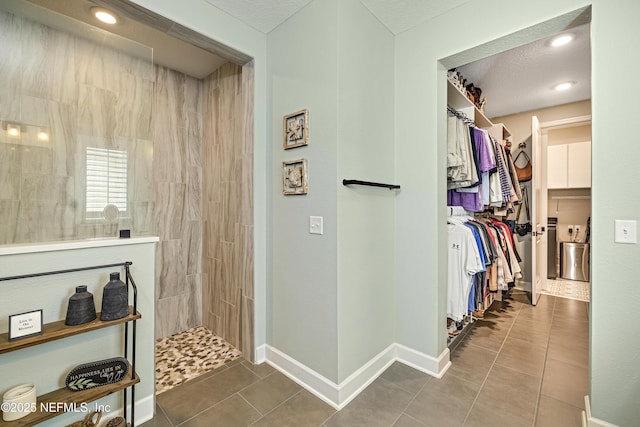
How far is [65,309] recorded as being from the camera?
4.69 feet

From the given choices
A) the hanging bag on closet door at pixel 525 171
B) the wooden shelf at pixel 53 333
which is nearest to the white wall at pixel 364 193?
the wooden shelf at pixel 53 333

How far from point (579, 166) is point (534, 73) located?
8.33ft

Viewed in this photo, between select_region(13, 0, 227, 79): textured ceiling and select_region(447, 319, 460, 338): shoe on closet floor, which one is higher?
select_region(13, 0, 227, 79): textured ceiling

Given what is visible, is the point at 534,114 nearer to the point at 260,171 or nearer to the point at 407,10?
the point at 407,10

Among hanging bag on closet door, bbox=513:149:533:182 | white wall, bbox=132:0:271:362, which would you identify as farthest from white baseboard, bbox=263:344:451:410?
hanging bag on closet door, bbox=513:149:533:182

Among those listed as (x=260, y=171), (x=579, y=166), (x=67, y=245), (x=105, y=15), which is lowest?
(x=67, y=245)

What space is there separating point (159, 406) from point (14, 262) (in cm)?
116

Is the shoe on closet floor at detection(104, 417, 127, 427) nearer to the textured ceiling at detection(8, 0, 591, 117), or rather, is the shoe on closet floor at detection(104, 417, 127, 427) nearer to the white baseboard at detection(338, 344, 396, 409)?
the white baseboard at detection(338, 344, 396, 409)

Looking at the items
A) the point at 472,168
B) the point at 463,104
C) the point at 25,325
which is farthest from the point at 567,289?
the point at 25,325

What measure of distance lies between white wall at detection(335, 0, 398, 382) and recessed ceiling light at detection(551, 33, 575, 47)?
1520mm

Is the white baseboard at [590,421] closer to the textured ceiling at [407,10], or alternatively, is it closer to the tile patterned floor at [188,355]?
the tile patterned floor at [188,355]

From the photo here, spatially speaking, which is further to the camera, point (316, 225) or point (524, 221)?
point (524, 221)

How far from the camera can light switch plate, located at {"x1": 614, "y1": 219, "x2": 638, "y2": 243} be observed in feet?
4.63

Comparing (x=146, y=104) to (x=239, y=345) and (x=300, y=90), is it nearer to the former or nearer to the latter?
(x=300, y=90)
